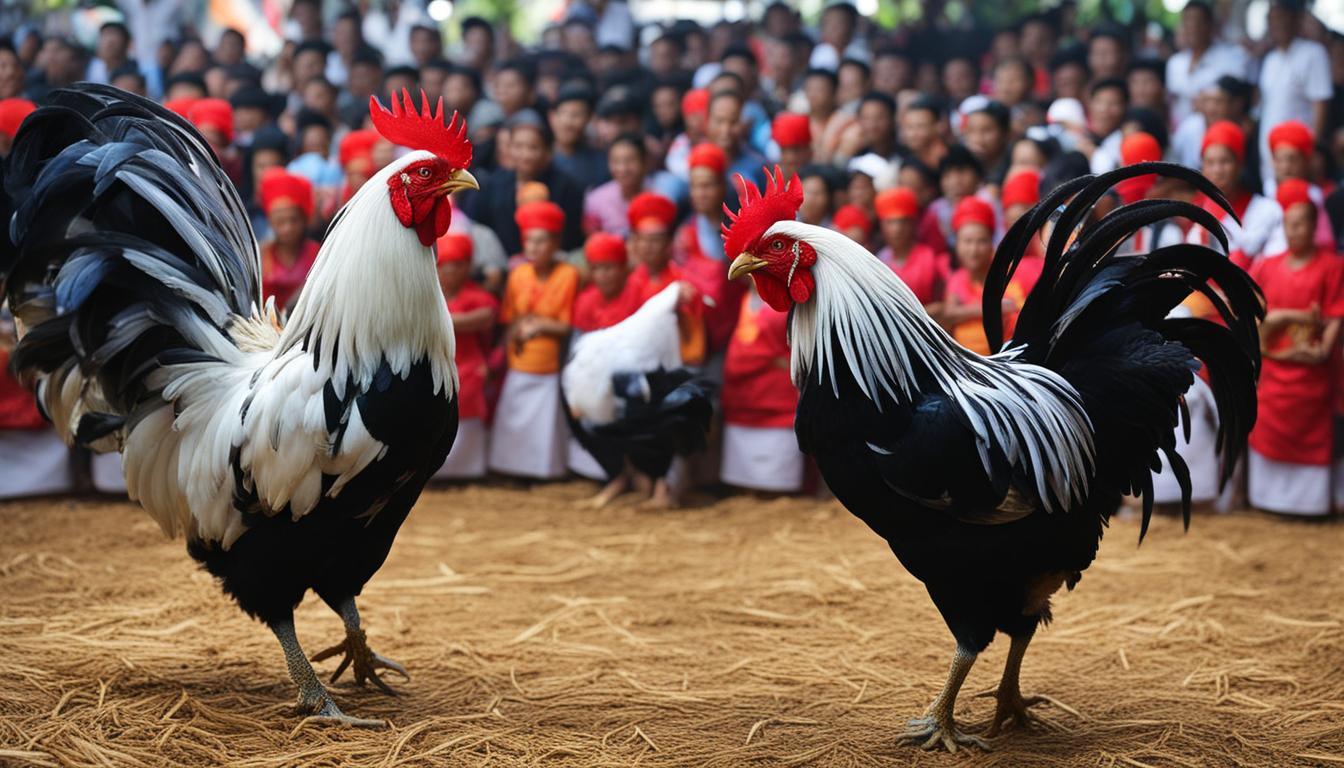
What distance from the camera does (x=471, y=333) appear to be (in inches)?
306

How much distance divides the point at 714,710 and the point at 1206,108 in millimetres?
6417

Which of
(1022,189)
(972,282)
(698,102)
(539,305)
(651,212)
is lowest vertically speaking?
(539,305)

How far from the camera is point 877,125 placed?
8.84 metres

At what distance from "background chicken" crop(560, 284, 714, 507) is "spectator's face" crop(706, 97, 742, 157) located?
200 cm

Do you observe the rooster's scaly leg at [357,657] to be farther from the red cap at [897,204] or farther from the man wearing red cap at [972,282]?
the red cap at [897,204]

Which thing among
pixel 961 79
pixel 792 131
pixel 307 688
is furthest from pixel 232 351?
pixel 961 79

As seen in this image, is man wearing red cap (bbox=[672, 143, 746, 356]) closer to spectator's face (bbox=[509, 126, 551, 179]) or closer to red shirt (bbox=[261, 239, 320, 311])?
spectator's face (bbox=[509, 126, 551, 179])

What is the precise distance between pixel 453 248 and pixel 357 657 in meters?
3.80

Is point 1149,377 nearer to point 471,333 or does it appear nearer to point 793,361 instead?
point 793,361

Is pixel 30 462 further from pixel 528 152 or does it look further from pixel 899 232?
pixel 899 232

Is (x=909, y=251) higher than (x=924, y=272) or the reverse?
higher

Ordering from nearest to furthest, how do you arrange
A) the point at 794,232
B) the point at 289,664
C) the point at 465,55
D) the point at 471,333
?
the point at 794,232, the point at 289,664, the point at 471,333, the point at 465,55

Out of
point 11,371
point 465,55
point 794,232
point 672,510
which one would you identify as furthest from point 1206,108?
point 11,371

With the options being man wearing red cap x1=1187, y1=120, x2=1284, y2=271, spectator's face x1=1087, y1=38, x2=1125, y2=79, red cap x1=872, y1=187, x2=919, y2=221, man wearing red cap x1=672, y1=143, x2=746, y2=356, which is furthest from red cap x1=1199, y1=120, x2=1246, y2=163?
man wearing red cap x1=672, y1=143, x2=746, y2=356
